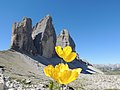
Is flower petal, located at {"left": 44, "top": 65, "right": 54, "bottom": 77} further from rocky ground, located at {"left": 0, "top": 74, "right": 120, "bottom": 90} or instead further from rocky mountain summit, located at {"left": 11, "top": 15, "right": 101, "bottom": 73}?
rocky mountain summit, located at {"left": 11, "top": 15, "right": 101, "bottom": 73}

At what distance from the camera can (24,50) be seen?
4855 inches

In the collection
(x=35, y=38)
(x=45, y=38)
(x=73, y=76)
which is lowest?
(x=73, y=76)

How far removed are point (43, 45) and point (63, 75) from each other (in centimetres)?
13821

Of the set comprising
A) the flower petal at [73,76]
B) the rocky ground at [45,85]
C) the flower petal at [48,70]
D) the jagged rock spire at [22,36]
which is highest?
the jagged rock spire at [22,36]

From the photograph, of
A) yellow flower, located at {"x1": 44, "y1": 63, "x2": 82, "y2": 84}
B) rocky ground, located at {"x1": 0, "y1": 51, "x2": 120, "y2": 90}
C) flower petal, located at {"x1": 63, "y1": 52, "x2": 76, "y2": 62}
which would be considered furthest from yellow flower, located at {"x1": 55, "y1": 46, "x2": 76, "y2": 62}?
rocky ground, located at {"x1": 0, "y1": 51, "x2": 120, "y2": 90}

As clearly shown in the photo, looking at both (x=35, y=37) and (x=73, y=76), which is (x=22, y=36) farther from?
(x=73, y=76)

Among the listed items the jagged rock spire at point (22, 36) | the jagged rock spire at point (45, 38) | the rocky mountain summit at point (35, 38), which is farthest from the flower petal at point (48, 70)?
the jagged rock spire at point (45, 38)

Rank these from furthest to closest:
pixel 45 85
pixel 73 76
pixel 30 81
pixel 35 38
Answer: pixel 35 38 → pixel 30 81 → pixel 45 85 → pixel 73 76

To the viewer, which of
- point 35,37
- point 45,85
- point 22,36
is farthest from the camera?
point 35,37

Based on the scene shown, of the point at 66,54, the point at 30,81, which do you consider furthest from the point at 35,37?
the point at 66,54

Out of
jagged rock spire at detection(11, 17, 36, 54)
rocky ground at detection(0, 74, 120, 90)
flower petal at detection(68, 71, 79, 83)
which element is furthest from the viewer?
jagged rock spire at detection(11, 17, 36, 54)

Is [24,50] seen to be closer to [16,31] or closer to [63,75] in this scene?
[16,31]

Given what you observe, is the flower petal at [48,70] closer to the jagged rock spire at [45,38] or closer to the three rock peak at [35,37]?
the three rock peak at [35,37]

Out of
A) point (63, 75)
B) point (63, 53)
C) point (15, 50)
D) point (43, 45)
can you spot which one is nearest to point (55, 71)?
point (63, 75)
